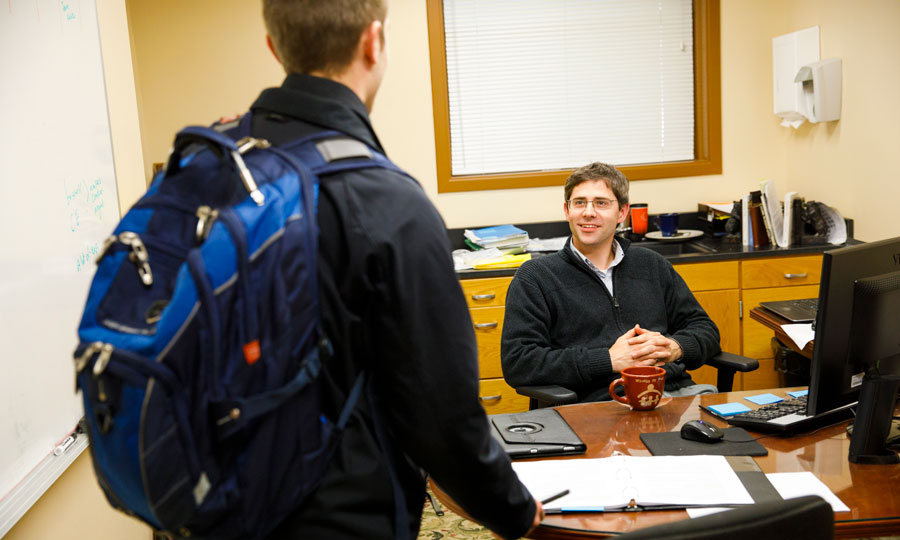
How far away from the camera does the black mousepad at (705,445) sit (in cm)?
165

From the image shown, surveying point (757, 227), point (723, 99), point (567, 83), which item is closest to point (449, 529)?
point (757, 227)

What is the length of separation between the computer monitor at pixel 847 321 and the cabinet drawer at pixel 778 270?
2045 mm

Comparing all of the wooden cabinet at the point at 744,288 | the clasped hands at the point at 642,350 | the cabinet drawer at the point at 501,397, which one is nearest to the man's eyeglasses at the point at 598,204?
the clasped hands at the point at 642,350

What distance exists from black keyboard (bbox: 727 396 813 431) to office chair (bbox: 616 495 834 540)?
0.77 m

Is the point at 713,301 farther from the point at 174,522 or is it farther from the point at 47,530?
the point at 174,522

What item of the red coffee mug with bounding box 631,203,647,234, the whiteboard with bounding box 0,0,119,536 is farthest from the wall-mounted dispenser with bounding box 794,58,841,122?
the whiteboard with bounding box 0,0,119,536

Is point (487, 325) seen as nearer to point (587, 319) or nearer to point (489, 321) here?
point (489, 321)

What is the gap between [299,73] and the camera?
3.50 ft

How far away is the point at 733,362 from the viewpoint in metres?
2.49

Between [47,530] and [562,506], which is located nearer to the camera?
[562,506]

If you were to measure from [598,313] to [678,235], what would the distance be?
158 cm

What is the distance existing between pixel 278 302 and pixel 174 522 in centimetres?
28

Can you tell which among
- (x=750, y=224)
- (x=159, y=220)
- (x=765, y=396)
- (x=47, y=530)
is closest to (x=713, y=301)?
(x=750, y=224)

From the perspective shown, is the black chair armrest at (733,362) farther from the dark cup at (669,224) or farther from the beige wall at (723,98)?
the dark cup at (669,224)
